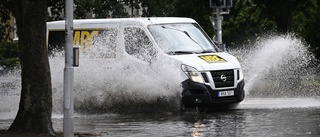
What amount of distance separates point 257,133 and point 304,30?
23182 mm

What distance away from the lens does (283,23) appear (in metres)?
31.2

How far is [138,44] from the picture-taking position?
20922mm

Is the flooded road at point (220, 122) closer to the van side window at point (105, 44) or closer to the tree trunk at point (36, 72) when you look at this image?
the tree trunk at point (36, 72)

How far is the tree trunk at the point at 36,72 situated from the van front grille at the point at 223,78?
595cm

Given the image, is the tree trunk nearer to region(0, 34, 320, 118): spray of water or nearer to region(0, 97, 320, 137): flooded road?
region(0, 97, 320, 137): flooded road

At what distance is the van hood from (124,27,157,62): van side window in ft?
2.12

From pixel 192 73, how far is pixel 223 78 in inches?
30.1

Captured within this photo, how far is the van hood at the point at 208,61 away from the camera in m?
20.0

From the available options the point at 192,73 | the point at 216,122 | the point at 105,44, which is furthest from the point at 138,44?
the point at 216,122

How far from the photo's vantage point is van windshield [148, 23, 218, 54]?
20797 mm

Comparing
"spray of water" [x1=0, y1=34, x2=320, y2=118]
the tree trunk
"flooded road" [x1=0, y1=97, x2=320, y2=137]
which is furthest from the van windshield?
the tree trunk

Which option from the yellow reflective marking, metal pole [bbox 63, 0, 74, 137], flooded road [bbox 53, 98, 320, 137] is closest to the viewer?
metal pole [bbox 63, 0, 74, 137]

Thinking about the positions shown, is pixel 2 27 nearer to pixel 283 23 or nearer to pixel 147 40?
pixel 283 23

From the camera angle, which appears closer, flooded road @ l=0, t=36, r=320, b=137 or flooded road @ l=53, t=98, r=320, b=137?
flooded road @ l=53, t=98, r=320, b=137
